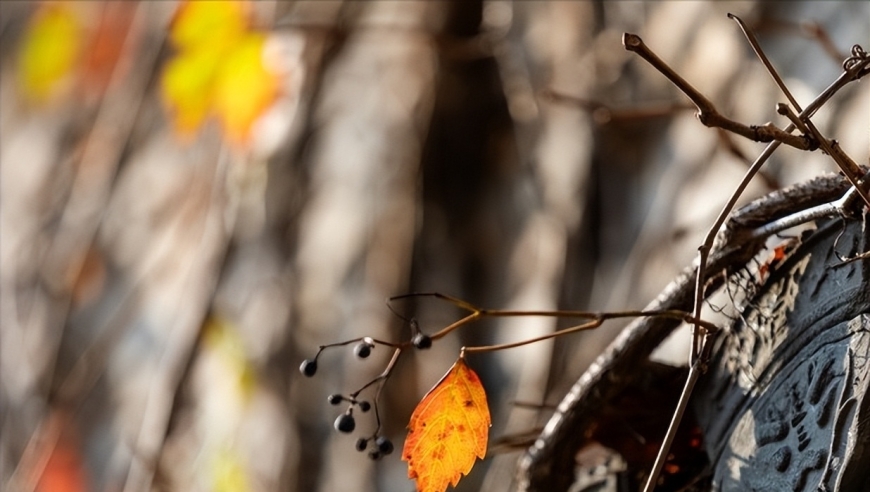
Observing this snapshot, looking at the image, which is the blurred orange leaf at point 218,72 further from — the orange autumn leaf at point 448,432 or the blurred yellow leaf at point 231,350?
the orange autumn leaf at point 448,432

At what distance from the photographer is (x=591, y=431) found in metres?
0.75

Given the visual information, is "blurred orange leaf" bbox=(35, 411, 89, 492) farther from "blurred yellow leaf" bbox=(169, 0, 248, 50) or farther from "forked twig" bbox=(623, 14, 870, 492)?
"forked twig" bbox=(623, 14, 870, 492)

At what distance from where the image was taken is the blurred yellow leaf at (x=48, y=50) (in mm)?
1912

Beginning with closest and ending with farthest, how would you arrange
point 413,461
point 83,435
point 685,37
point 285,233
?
point 413,461 < point 685,37 < point 285,233 < point 83,435

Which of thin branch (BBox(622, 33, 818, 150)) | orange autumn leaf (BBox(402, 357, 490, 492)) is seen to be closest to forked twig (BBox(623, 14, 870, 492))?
thin branch (BBox(622, 33, 818, 150))

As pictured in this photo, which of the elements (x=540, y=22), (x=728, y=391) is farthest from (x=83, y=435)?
(x=728, y=391)

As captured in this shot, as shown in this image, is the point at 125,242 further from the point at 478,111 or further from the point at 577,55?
the point at 577,55

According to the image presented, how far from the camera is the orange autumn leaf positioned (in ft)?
2.08

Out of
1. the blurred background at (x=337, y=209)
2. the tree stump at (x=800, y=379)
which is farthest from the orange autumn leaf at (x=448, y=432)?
the blurred background at (x=337, y=209)

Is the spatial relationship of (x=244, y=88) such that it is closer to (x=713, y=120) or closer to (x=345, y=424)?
(x=345, y=424)

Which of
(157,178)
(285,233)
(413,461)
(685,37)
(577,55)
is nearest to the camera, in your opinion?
(413,461)

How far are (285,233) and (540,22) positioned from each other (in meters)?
0.44

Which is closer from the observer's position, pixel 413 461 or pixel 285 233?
pixel 413 461

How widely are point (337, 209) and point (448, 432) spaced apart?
837 mm
